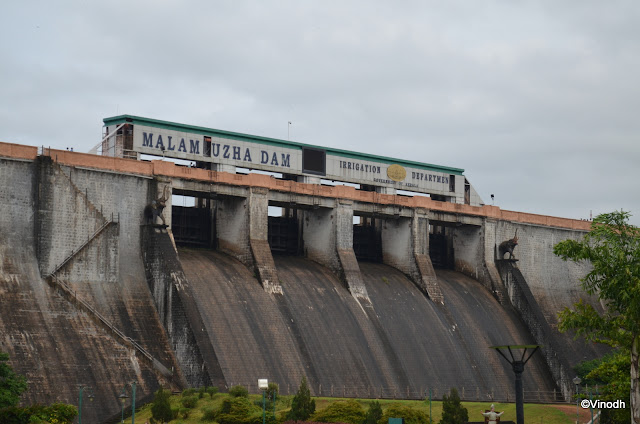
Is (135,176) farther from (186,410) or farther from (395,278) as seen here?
(395,278)

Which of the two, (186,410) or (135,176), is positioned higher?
(135,176)

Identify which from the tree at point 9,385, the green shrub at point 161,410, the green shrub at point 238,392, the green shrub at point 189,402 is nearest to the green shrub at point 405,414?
the green shrub at point 238,392

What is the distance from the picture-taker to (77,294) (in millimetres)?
69375

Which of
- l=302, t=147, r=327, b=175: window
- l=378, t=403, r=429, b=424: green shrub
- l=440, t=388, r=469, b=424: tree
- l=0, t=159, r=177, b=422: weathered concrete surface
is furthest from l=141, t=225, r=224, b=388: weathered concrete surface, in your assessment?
l=302, t=147, r=327, b=175: window

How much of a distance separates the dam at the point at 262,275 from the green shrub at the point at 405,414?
1325 centimetres

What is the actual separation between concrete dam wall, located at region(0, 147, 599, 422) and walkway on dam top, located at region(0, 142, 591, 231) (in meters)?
0.12

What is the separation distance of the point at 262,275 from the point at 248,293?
8.70 ft

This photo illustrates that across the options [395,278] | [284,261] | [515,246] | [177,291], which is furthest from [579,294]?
[177,291]

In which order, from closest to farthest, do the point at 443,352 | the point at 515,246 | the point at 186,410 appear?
the point at 186,410 → the point at 443,352 → the point at 515,246

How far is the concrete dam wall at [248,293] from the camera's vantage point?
67.4 meters

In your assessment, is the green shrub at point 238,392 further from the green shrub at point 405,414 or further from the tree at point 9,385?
the tree at point 9,385

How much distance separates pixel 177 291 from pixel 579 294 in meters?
49.6

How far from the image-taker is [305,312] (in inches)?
3184

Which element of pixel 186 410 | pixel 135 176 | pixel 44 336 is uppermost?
pixel 135 176
